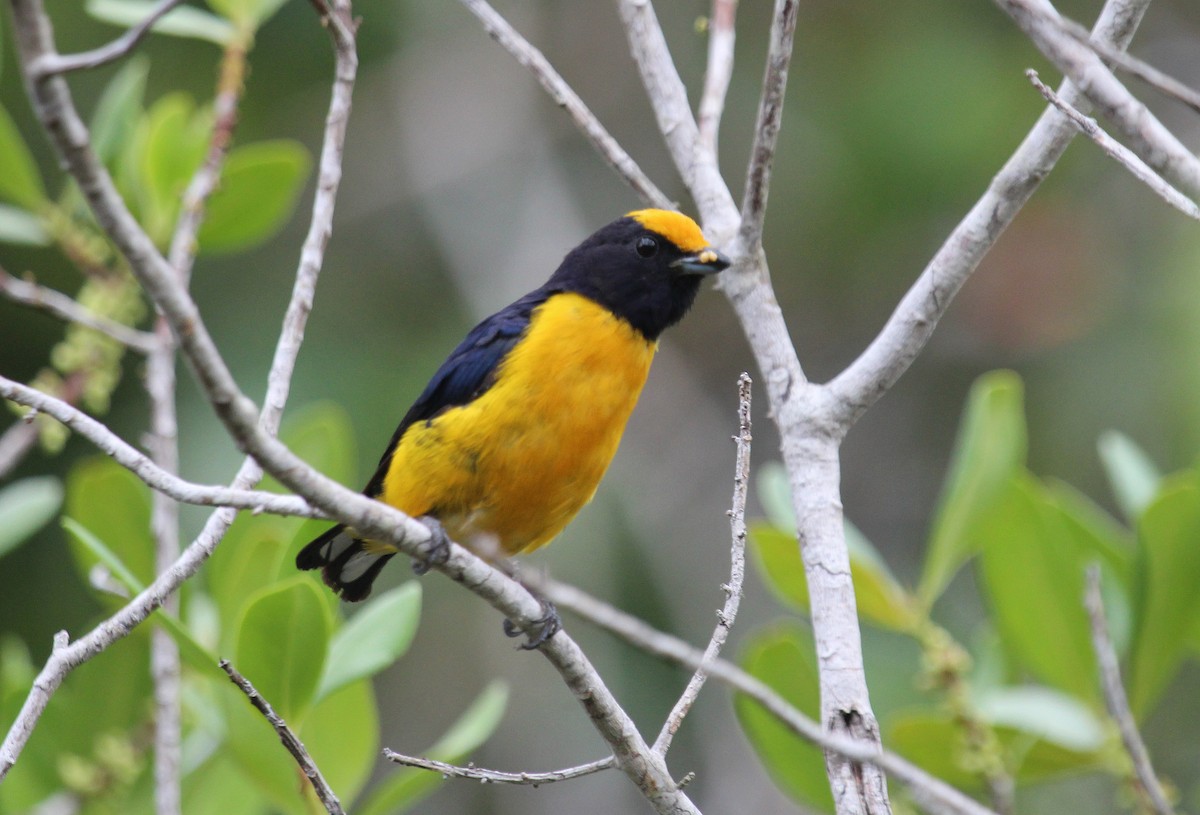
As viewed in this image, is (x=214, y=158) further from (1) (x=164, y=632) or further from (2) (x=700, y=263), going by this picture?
(2) (x=700, y=263)

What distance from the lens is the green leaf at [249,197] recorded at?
3.96 m

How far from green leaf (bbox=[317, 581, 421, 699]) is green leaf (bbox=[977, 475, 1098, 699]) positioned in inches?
58.2

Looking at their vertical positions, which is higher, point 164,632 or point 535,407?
point 535,407

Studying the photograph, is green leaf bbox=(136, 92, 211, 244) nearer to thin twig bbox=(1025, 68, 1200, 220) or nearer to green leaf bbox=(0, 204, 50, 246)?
green leaf bbox=(0, 204, 50, 246)

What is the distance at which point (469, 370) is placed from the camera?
12.2 ft

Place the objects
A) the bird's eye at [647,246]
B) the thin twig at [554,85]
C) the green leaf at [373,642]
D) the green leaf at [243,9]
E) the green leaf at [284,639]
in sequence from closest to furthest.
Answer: the green leaf at [284,639]
the green leaf at [373,642]
the thin twig at [554,85]
the green leaf at [243,9]
the bird's eye at [647,246]

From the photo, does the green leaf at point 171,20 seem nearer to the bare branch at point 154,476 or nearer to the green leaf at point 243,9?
the green leaf at point 243,9

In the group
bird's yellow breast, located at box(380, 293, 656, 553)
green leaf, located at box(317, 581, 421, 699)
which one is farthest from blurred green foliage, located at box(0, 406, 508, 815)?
bird's yellow breast, located at box(380, 293, 656, 553)

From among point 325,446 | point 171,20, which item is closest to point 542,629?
point 325,446

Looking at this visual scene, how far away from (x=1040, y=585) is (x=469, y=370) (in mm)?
1606

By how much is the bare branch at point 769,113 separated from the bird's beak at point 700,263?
63 centimetres

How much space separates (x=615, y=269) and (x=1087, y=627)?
5.49 feet

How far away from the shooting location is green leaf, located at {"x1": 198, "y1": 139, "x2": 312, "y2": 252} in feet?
13.0

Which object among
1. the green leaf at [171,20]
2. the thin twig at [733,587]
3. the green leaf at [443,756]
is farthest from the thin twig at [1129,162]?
the green leaf at [171,20]
